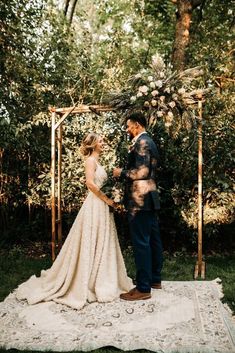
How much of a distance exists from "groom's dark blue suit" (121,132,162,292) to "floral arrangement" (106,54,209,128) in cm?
67

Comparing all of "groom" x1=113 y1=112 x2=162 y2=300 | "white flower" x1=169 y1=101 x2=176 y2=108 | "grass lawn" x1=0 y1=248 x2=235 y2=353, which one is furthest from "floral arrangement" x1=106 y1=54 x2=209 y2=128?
"grass lawn" x1=0 y1=248 x2=235 y2=353

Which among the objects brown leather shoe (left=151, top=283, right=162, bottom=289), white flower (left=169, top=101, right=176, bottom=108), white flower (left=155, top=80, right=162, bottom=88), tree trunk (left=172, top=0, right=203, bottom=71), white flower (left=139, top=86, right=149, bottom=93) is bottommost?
brown leather shoe (left=151, top=283, right=162, bottom=289)

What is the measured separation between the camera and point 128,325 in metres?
3.74

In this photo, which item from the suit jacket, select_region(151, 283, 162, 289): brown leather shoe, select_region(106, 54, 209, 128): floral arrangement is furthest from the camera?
select_region(106, 54, 209, 128): floral arrangement

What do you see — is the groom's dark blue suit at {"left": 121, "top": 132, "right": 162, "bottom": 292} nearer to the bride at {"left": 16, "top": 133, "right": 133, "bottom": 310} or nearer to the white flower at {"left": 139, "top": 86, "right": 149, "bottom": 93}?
the bride at {"left": 16, "top": 133, "right": 133, "bottom": 310}

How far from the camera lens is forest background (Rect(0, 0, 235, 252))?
654cm

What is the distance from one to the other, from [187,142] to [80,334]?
379cm

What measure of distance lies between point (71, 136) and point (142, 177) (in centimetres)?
346

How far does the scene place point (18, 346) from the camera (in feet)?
10.9

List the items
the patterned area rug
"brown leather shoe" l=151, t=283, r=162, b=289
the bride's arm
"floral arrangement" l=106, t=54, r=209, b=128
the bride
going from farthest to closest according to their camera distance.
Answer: "floral arrangement" l=106, t=54, r=209, b=128 → "brown leather shoe" l=151, t=283, r=162, b=289 → the bride's arm → the bride → the patterned area rug

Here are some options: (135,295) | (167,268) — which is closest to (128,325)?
(135,295)

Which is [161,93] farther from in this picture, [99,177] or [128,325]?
[128,325]

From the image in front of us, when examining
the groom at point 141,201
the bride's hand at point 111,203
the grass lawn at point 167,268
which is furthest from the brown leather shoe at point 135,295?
the bride's hand at point 111,203

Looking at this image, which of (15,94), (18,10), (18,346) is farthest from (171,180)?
(18,346)
